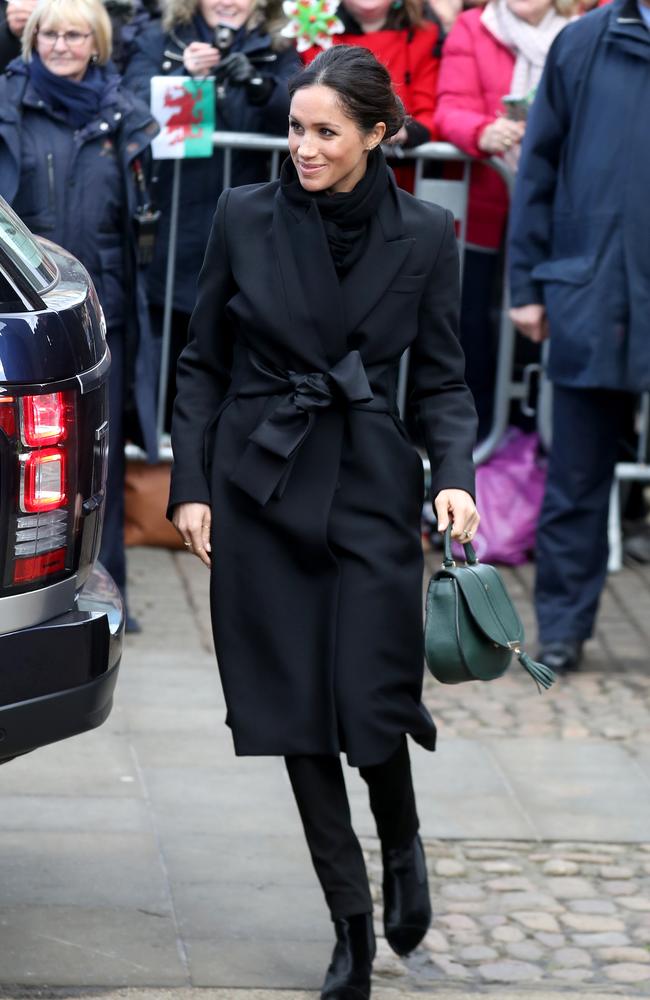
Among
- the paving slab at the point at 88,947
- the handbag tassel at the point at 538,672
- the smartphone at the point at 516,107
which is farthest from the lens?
the smartphone at the point at 516,107

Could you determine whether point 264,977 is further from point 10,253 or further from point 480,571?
point 10,253

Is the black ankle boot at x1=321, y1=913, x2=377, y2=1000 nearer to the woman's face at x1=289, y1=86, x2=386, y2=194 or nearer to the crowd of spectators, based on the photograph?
the woman's face at x1=289, y1=86, x2=386, y2=194

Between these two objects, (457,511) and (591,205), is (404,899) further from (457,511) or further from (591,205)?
(591,205)

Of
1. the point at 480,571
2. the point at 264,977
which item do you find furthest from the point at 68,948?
the point at 480,571

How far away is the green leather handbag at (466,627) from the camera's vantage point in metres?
3.59

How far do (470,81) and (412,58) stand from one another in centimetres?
24

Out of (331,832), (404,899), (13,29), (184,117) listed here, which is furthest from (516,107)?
(331,832)

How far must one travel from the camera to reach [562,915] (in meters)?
4.33

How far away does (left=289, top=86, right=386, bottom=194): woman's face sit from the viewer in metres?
3.50


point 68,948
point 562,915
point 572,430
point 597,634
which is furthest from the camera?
point 597,634

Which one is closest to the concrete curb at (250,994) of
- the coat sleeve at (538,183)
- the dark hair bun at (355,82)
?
the dark hair bun at (355,82)

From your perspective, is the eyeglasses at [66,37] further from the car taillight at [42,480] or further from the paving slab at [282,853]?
the car taillight at [42,480]

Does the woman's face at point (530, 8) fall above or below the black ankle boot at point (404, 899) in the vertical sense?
above

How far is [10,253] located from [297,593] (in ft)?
2.84
